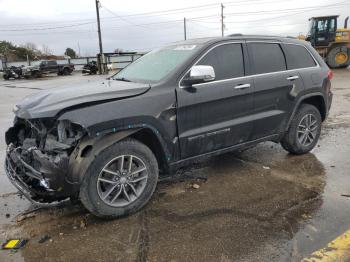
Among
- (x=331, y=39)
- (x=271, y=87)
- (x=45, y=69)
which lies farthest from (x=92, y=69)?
(x=271, y=87)

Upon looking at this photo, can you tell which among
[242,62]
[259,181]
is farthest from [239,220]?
[242,62]

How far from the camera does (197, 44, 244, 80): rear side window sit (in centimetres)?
423

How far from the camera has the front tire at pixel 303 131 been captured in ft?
17.1

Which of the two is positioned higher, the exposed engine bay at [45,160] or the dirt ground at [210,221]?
the exposed engine bay at [45,160]

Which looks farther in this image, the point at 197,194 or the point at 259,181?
the point at 259,181

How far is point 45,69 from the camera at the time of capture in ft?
107

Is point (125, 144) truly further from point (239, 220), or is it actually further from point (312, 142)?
point (312, 142)

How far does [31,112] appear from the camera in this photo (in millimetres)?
3340

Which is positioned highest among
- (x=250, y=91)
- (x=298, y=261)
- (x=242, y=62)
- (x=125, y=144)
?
(x=242, y=62)

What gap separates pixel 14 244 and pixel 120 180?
3.71 ft

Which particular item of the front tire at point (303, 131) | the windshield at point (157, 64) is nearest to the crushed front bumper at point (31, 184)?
the windshield at point (157, 64)

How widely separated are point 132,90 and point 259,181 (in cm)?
209

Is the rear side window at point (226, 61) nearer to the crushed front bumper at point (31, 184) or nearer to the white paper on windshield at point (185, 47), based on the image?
the white paper on windshield at point (185, 47)

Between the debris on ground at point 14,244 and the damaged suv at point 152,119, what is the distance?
15.4 inches
